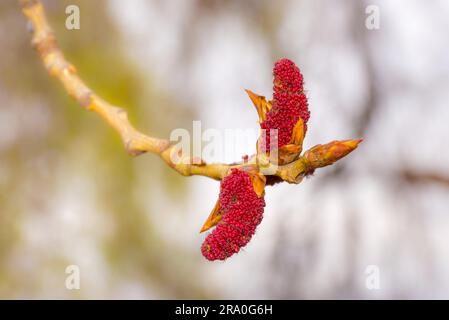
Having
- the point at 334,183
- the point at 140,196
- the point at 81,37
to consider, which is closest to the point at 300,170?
the point at 334,183

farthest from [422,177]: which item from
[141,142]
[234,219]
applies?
[234,219]

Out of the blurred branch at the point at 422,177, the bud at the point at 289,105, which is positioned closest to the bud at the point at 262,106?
the bud at the point at 289,105

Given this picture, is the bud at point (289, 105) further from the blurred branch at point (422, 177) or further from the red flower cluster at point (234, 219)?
the blurred branch at point (422, 177)

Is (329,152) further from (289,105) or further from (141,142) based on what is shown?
(141,142)

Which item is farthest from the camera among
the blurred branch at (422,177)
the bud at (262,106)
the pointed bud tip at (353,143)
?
the blurred branch at (422,177)

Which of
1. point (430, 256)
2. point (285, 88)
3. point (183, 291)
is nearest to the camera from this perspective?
point (285, 88)

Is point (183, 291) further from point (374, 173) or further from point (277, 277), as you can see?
point (374, 173)

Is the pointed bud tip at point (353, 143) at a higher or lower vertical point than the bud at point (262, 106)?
lower
